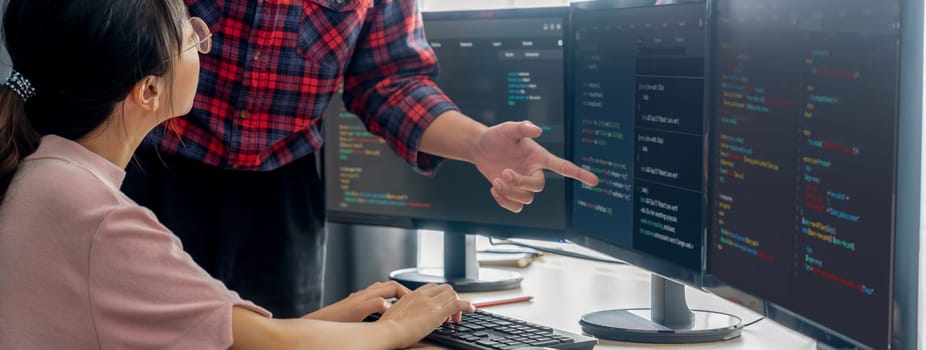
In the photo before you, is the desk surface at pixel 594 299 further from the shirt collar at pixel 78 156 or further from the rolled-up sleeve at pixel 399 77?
the shirt collar at pixel 78 156

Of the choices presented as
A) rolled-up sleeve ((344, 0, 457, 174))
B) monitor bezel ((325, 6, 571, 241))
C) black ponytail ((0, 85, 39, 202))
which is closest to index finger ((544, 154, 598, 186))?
monitor bezel ((325, 6, 571, 241))

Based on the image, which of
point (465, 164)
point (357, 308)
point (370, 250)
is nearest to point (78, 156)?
point (357, 308)

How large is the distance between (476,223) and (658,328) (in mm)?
472

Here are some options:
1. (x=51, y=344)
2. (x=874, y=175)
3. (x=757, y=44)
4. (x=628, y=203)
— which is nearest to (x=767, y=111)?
(x=757, y=44)

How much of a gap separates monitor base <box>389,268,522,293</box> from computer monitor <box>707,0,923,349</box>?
588mm

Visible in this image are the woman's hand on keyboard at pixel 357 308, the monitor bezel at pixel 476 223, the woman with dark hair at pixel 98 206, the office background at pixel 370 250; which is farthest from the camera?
the office background at pixel 370 250

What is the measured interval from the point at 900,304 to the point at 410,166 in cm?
110

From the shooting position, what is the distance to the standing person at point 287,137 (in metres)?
1.74

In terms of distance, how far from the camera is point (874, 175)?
103cm

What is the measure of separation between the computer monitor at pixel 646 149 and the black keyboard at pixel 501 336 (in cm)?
14

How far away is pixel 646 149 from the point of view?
5.09ft

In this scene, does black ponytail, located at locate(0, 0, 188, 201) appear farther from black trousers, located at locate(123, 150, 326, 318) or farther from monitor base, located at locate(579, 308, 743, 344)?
monitor base, located at locate(579, 308, 743, 344)

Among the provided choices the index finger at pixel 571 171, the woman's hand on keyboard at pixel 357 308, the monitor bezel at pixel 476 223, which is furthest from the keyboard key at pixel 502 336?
the monitor bezel at pixel 476 223

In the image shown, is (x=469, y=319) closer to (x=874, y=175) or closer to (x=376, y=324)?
(x=376, y=324)
